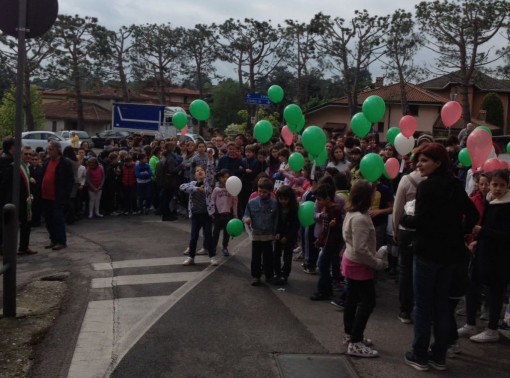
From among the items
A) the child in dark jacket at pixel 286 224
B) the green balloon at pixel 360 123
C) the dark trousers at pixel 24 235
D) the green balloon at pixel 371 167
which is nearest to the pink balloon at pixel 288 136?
the green balloon at pixel 360 123

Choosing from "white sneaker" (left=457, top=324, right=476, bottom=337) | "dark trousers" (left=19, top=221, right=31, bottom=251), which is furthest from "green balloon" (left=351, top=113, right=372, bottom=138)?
"dark trousers" (left=19, top=221, right=31, bottom=251)

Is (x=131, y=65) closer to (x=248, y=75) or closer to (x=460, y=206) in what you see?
(x=248, y=75)

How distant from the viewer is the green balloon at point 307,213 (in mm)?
7301

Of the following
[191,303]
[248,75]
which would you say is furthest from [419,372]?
[248,75]

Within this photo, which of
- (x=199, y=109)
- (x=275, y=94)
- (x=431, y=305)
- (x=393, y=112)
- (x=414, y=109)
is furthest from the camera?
(x=393, y=112)

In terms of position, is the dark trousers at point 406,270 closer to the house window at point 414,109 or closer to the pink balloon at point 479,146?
the pink balloon at point 479,146

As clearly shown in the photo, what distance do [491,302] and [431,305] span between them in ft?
3.91

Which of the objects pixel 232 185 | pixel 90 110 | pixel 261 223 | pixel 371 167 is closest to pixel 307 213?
pixel 261 223

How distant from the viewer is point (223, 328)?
18.6 feet

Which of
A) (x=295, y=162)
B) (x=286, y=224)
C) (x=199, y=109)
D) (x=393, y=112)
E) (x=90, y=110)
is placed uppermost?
(x=90, y=110)

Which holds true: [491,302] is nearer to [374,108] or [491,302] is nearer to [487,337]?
[487,337]

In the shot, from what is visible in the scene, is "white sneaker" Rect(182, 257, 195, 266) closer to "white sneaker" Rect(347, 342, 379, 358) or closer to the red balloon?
"white sneaker" Rect(347, 342, 379, 358)

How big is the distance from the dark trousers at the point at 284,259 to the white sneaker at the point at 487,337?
2.72 metres

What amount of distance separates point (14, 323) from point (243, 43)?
150ft
